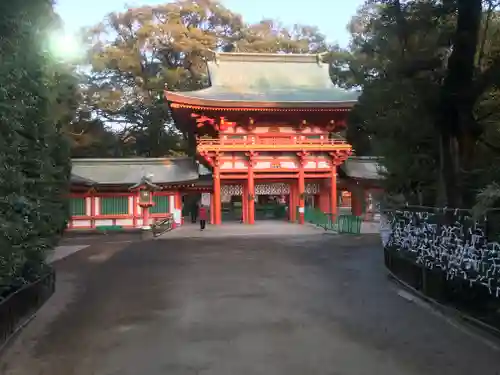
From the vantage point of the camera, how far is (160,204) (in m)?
27.7

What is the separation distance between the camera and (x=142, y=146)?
136ft

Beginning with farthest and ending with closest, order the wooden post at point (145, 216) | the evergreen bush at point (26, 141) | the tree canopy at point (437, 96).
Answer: the wooden post at point (145, 216) → the tree canopy at point (437, 96) → the evergreen bush at point (26, 141)

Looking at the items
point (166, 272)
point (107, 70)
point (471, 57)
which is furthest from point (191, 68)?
point (471, 57)

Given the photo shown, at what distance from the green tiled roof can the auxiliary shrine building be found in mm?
86

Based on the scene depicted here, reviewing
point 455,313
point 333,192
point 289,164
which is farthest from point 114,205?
point 455,313

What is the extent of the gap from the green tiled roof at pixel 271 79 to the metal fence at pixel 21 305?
19.8 meters

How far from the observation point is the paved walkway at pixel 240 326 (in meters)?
5.27

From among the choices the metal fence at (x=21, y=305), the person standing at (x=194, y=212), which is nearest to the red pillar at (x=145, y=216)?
the person standing at (x=194, y=212)

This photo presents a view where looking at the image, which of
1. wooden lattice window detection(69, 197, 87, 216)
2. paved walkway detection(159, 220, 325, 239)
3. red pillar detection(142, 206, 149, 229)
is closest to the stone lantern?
red pillar detection(142, 206, 149, 229)

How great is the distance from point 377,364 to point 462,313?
7.80 ft

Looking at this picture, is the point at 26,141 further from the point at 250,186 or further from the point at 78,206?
the point at 78,206

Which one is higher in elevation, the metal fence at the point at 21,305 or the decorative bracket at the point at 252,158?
the decorative bracket at the point at 252,158

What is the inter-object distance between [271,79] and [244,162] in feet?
21.2

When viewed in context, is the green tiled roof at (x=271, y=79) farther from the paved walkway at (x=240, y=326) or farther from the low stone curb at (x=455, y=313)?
the low stone curb at (x=455, y=313)
